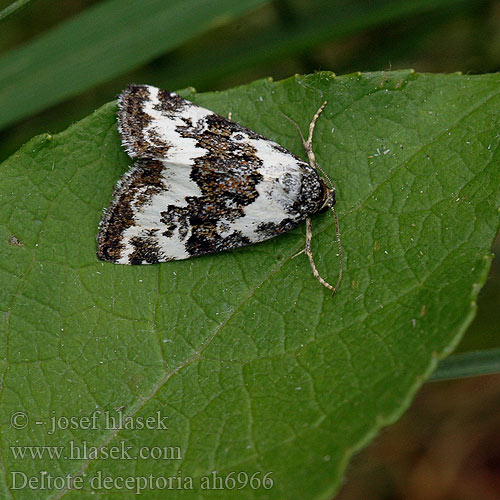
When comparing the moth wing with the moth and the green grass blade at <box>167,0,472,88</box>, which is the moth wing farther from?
the green grass blade at <box>167,0,472,88</box>

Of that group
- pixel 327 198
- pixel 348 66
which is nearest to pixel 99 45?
pixel 348 66

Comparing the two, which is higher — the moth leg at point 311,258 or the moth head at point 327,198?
the moth head at point 327,198

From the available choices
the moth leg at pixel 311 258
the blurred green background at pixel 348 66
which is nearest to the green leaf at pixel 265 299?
the moth leg at pixel 311 258

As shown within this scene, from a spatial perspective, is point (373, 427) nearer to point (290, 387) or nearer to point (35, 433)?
point (290, 387)

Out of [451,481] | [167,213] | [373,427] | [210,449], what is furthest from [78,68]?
[451,481]

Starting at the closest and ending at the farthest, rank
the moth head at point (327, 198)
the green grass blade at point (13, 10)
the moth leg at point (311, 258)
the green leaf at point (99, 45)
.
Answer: the moth leg at point (311, 258)
the moth head at point (327, 198)
the green grass blade at point (13, 10)
the green leaf at point (99, 45)

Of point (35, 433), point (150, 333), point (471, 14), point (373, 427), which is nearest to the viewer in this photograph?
point (373, 427)

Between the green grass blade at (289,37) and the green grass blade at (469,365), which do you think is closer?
the green grass blade at (469,365)

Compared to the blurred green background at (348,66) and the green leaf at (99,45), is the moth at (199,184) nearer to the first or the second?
the green leaf at (99,45)
